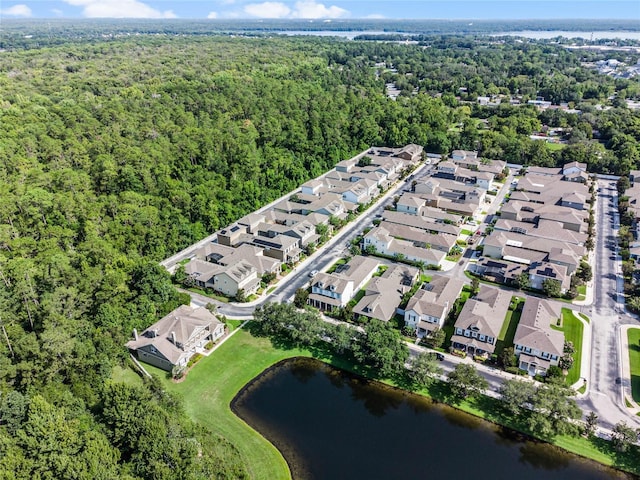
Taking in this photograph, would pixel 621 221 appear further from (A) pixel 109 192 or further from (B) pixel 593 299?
(A) pixel 109 192

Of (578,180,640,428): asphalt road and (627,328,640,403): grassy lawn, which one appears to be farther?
(627,328,640,403): grassy lawn

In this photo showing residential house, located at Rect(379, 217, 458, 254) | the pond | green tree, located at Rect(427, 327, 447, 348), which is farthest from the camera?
residential house, located at Rect(379, 217, 458, 254)

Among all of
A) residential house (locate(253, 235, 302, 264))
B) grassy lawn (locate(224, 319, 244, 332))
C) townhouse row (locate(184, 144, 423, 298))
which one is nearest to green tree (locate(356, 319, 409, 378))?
grassy lawn (locate(224, 319, 244, 332))

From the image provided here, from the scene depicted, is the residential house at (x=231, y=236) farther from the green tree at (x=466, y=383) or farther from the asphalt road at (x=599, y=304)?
the green tree at (x=466, y=383)

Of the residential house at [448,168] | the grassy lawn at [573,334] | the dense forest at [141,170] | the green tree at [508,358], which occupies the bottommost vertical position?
the grassy lawn at [573,334]

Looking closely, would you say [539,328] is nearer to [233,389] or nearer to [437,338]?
[437,338]

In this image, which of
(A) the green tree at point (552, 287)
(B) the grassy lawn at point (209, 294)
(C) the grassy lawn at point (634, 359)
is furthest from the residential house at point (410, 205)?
(B) the grassy lawn at point (209, 294)

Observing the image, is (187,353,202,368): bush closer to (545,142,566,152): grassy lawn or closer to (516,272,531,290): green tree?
(516,272,531,290): green tree
